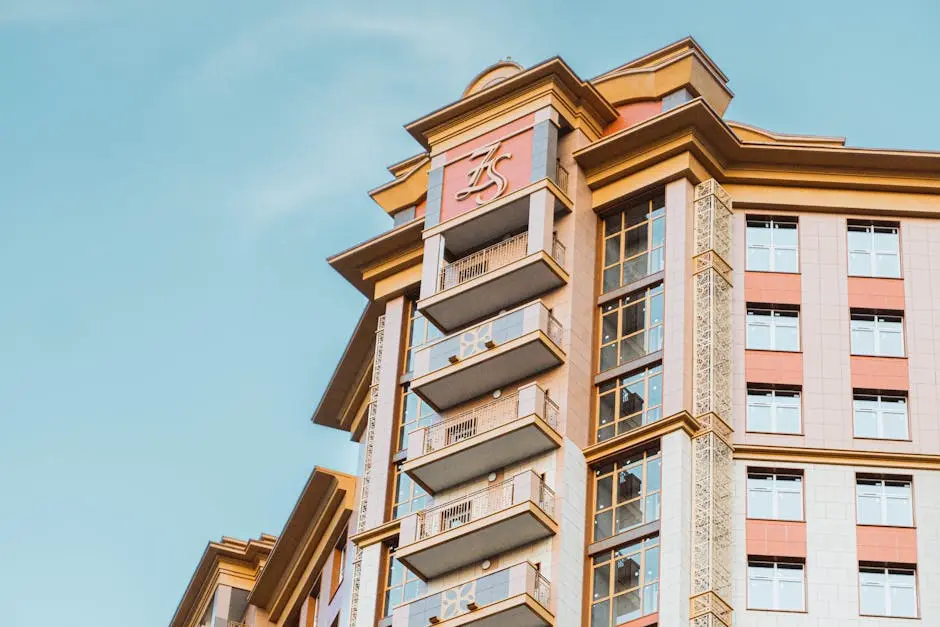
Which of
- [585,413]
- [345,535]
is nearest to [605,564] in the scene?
[585,413]

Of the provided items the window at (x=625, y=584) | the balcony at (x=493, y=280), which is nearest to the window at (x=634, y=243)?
the balcony at (x=493, y=280)

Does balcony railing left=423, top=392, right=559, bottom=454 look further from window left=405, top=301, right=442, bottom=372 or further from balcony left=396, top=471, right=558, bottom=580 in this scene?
window left=405, top=301, right=442, bottom=372

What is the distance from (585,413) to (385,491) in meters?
7.99

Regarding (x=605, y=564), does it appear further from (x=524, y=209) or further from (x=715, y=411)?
(x=524, y=209)

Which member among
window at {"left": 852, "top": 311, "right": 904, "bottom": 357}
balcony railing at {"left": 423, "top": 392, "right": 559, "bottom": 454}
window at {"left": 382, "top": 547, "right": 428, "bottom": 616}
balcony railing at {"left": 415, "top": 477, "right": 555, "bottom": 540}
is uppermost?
window at {"left": 852, "top": 311, "right": 904, "bottom": 357}

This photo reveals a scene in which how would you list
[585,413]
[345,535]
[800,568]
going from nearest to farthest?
[800,568] < [585,413] < [345,535]

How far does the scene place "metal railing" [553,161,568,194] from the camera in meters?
66.0

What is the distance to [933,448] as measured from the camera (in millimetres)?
60312

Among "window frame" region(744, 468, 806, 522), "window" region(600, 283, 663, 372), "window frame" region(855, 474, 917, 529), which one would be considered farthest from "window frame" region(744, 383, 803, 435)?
"window" region(600, 283, 663, 372)

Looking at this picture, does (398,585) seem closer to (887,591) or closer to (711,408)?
(711,408)

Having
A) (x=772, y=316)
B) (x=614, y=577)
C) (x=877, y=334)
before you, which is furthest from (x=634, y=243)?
(x=614, y=577)

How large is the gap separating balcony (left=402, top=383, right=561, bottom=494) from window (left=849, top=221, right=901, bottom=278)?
1101 cm

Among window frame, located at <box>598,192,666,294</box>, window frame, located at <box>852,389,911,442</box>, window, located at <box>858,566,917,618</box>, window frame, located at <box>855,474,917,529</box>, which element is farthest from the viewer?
window frame, located at <box>598,192,666,294</box>

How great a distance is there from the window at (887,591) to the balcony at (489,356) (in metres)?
11.5
